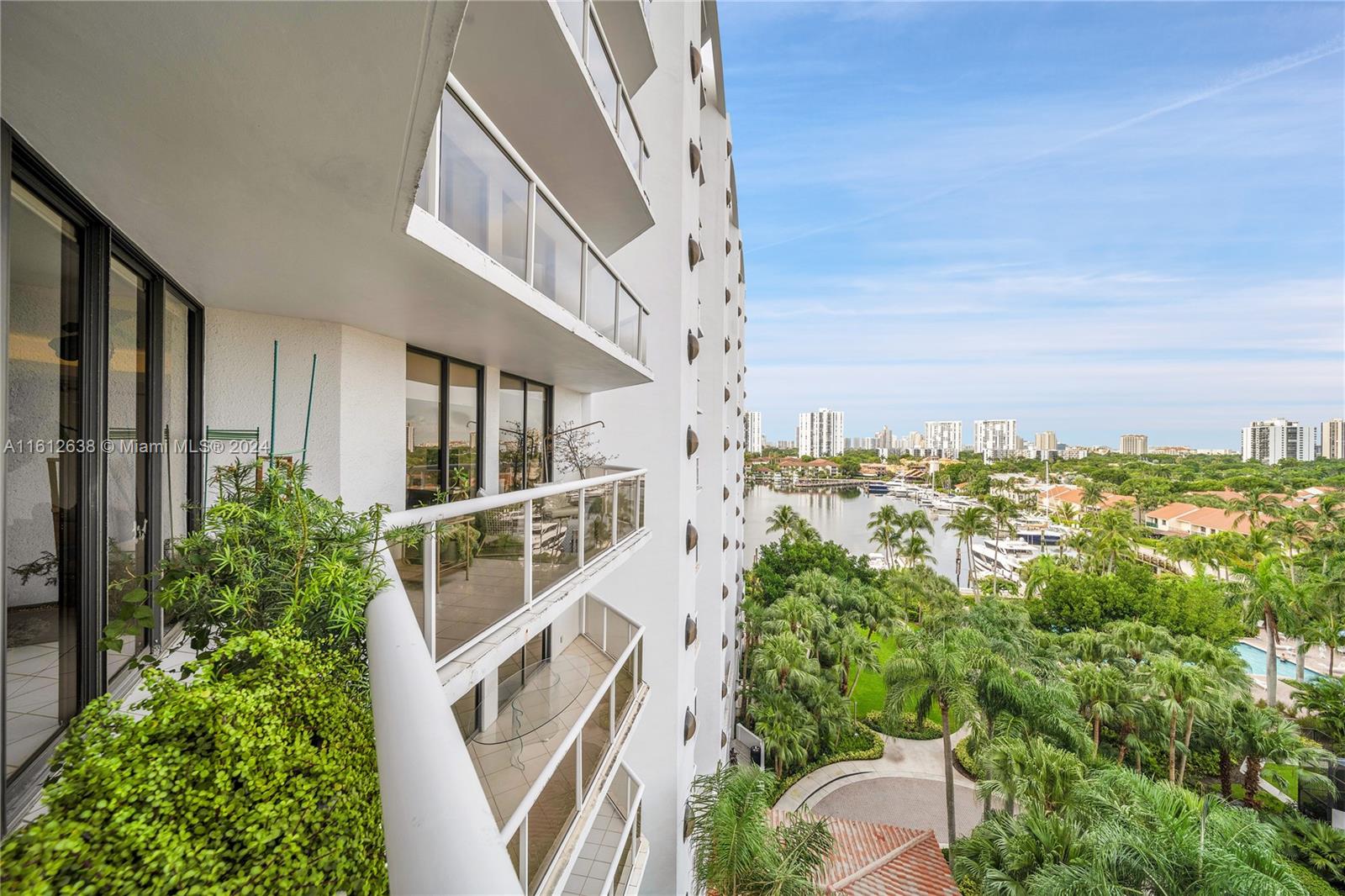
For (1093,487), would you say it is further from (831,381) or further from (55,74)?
(55,74)

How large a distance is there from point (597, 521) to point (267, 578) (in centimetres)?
377

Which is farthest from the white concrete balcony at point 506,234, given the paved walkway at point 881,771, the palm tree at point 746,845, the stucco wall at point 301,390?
the paved walkway at point 881,771

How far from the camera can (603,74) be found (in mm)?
6266

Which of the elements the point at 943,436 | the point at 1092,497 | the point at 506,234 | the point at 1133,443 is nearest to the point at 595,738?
the point at 506,234

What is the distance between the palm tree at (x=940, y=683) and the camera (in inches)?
622

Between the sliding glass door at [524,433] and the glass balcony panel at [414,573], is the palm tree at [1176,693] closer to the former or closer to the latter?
the sliding glass door at [524,433]

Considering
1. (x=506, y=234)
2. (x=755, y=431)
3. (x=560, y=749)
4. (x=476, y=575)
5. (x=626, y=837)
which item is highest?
(x=755, y=431)

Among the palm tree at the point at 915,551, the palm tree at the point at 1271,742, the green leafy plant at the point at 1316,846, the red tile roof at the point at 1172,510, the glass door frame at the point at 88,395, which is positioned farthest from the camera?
the red tile roof at the point at 1172,510

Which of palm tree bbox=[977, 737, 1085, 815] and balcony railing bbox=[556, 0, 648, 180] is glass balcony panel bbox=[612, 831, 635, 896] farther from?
palm tree bbox=[977, 737, 1085, 815]

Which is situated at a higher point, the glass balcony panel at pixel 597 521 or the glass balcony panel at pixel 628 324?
the glass balcony panel at pixel 628 324

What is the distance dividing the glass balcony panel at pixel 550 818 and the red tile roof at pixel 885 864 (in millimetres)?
11101

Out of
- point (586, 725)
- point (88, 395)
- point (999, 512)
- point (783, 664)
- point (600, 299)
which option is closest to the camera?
point (88, 395)

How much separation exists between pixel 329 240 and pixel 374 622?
2.49 meters

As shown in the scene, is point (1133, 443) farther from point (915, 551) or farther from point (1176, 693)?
point (1176, 693)
